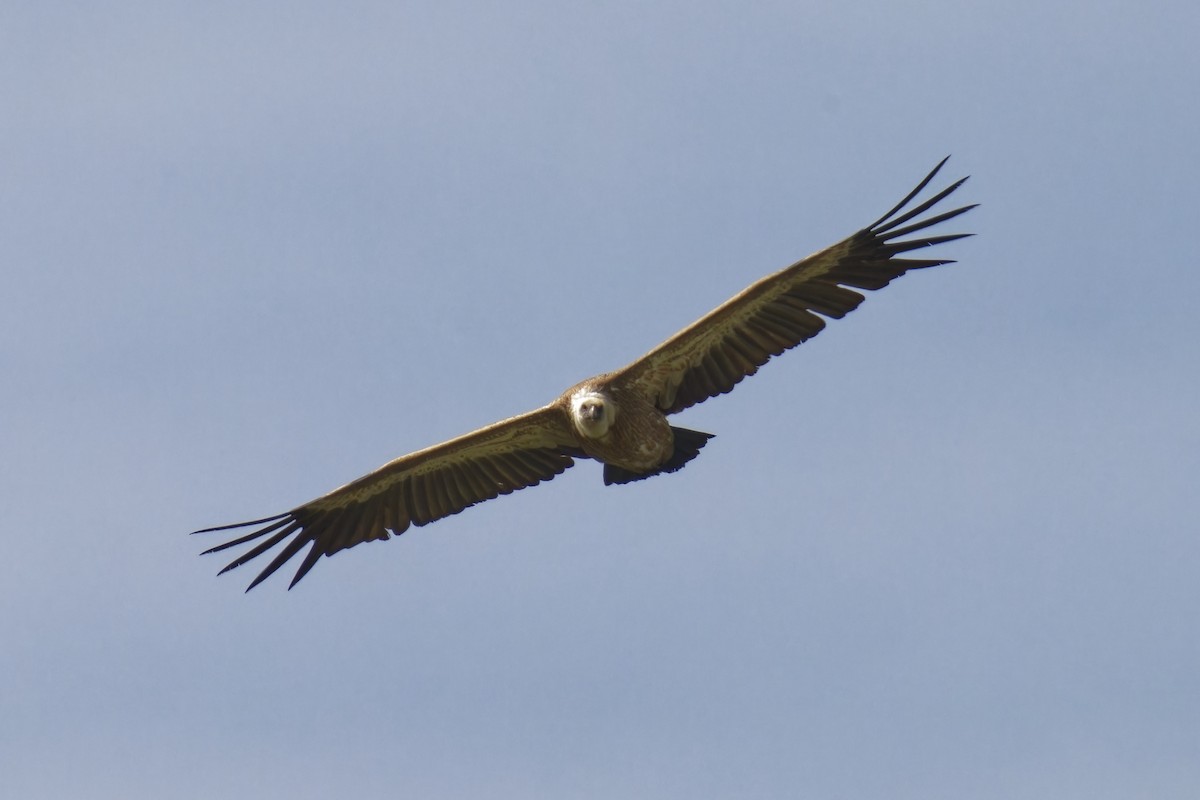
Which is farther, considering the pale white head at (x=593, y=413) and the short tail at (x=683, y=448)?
the short tail at (x=683, y=448)

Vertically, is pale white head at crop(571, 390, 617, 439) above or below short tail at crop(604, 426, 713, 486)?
above

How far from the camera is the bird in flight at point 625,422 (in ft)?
62.7

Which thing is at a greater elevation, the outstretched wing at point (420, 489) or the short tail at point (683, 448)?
the outstretched wing at point (420, 489)

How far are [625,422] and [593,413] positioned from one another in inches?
15.5

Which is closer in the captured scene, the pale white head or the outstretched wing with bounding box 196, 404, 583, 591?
the pale white head

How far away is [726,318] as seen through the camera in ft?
63.5

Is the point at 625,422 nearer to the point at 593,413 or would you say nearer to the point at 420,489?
the point at 593,413

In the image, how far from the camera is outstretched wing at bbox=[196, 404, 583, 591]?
20.5 m

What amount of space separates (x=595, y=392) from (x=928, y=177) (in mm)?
3442

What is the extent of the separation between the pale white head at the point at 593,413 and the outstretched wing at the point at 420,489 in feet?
2.83

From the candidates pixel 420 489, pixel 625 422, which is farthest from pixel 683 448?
pixel 420 489

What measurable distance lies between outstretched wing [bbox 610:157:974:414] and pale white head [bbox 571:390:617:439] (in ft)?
0.97

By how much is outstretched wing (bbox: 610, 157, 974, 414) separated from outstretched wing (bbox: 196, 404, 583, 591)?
3.85ft

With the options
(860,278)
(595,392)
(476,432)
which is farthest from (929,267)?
(476,432)
